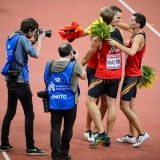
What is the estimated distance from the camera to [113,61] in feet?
26.3

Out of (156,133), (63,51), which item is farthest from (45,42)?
(63,51)

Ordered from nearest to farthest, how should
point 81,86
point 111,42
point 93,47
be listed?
point 111,42
point 93,47
point 81,86

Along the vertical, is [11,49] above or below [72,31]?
below

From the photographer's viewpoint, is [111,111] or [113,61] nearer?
[113,61]

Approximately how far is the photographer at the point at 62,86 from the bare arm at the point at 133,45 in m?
0.70

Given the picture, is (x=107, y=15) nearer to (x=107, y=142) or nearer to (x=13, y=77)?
(x=13, y=77)

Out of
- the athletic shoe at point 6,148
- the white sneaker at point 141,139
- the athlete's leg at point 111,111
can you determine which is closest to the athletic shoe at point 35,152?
the athletic shoe at point 6,148

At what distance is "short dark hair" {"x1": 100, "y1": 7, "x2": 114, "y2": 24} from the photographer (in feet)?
25.7

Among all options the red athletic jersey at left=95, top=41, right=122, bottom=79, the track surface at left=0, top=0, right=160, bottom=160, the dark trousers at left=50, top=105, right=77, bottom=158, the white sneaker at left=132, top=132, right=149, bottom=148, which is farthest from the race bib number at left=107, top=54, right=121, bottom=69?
the track surface at left=0, top=0, right=160, bottom=160

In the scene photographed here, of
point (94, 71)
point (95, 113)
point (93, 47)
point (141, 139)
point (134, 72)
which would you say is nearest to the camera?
point (93, 47)

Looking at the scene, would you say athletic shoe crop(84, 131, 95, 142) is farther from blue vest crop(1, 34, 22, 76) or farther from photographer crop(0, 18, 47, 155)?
blue vest crop(1, 34, 22, 76)

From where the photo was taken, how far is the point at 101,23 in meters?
7.80

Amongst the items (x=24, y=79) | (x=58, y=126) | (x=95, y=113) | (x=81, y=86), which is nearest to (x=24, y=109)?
(x=24, y=79)

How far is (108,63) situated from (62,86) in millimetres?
1063
